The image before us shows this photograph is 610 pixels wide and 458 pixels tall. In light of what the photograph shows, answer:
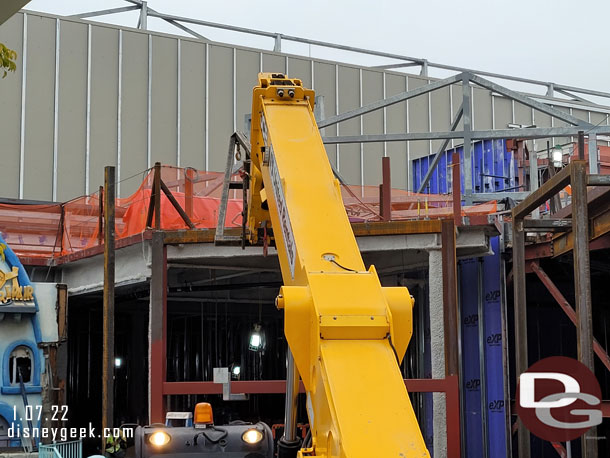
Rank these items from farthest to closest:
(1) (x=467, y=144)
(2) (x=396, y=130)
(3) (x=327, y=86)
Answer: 1. (2) (x=396, y=130)
2. (3) (x=327, y=86)
3. (1) (x=467, y=144)

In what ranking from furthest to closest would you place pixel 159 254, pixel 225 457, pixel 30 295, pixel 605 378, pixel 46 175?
pixel 46 175, pixel 605 378, pixel 30 295, pixel 159 254, pixel 225 457

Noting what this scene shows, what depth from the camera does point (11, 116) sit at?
3034 centimetres

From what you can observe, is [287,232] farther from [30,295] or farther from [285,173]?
[30,295]

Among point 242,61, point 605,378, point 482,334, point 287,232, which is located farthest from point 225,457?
point 242,61

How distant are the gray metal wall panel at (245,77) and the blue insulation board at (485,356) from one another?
15.9 metres

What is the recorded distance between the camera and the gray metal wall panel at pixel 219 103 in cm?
3350

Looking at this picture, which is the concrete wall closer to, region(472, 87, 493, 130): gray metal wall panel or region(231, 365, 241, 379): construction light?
region(472, 87, 493, 130): gray metal wall panel

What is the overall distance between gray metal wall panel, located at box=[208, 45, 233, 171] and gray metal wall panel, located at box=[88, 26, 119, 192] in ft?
10.9

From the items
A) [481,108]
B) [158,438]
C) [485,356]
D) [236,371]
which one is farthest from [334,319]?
[481,108]

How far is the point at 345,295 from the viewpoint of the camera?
277 inches

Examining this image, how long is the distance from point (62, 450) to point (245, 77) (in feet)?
63.1

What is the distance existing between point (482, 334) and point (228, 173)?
8893mm

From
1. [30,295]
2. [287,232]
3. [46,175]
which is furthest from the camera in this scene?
[46,175]

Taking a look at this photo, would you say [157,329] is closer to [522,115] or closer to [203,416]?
[203,416]
